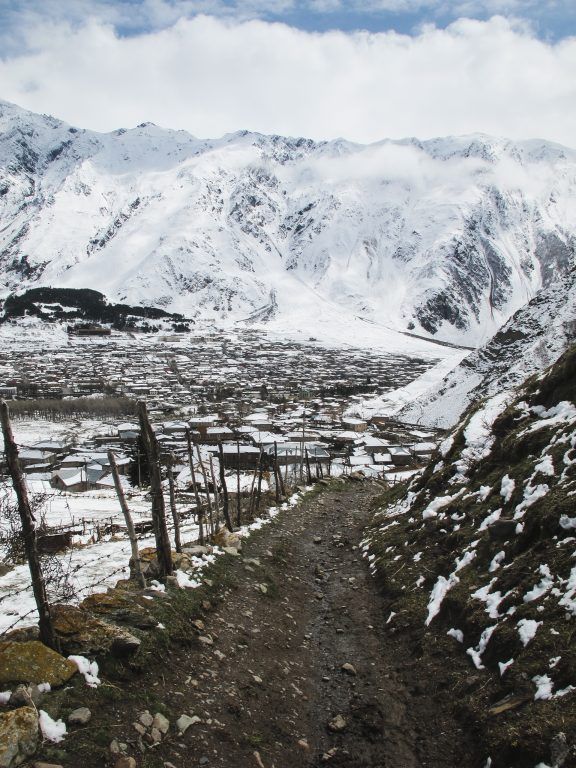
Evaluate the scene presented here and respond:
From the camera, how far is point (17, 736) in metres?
4.86

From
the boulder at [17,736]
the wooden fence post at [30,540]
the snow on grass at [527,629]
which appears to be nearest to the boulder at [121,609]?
the wooden fence post at [30,540]

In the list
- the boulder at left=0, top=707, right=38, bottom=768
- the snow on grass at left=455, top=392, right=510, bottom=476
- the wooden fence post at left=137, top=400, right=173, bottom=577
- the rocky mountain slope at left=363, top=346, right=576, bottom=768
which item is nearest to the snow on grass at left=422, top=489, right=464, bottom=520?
the rocky mountain slope at left=363, top=346, right=576, bottom=768

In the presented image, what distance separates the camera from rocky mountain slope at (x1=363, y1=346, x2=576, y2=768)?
5535 mm

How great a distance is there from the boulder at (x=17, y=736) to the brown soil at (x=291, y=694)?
0.38 metres

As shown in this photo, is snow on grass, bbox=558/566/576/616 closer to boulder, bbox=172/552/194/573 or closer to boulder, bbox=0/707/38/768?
boulder, bbox=0/707/38/768

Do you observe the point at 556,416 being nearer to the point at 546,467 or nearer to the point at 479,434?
the point at 546,467

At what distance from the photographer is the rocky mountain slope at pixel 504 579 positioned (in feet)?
18.2

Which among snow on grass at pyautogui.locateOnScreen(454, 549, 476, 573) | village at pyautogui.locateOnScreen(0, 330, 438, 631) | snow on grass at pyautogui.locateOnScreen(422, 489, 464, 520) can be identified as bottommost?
village at pyautogui.locateOnScreen(0, 330, 438, 631)

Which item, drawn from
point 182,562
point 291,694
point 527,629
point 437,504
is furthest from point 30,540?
point 437,504

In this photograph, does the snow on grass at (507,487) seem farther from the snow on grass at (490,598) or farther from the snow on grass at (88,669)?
the snow on grass at (88,669)

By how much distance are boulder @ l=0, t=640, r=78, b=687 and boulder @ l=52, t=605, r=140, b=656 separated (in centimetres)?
39

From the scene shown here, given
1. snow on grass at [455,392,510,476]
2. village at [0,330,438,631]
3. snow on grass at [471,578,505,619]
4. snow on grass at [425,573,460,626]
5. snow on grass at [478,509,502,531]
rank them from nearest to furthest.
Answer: snow on grass at [471,578,505,619], snow on grass at [425,573,460,626], snow on grass at [478,509,502,531], snow on grass at [455,392,510,476], village at [0,330,438,631]

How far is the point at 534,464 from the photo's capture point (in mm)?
10367

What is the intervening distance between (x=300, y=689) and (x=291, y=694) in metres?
0.25
